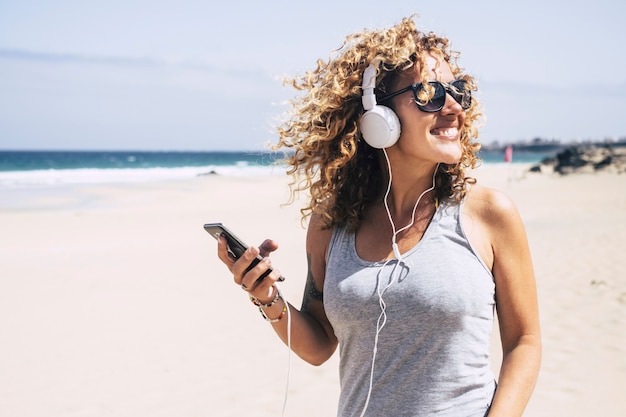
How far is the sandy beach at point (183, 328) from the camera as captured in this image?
5.16m

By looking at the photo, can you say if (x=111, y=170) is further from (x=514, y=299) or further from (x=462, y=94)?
(x=514, y=299)

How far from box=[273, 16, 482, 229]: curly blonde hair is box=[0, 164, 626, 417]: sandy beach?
309 cm

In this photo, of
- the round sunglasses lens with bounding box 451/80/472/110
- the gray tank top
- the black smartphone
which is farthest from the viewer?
the round sunglasses lens with bounding box 451/80/472/110

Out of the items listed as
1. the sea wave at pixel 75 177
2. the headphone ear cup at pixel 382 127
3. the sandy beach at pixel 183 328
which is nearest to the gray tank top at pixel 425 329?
the headphone ear cup at pixel 382 127

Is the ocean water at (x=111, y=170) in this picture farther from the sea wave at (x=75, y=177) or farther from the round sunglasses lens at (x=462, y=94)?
the round sunglasses lens at (x=462, y=94)

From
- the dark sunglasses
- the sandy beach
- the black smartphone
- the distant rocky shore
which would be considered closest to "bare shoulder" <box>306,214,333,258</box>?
the black smartphone

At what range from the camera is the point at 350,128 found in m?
2.28

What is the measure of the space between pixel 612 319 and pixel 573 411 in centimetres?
257

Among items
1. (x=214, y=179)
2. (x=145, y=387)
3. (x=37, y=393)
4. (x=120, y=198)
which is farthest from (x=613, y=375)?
(x=214, y=179)

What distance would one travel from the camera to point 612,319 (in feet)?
22.7

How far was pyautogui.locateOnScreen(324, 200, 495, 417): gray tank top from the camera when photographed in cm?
178

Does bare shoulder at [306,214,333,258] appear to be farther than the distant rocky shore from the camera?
No

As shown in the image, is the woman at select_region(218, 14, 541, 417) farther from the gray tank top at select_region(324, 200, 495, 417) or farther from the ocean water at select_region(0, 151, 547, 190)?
the ocean water at select_region(0, 151, 547, 190)

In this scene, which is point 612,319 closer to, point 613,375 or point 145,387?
point 613,375
